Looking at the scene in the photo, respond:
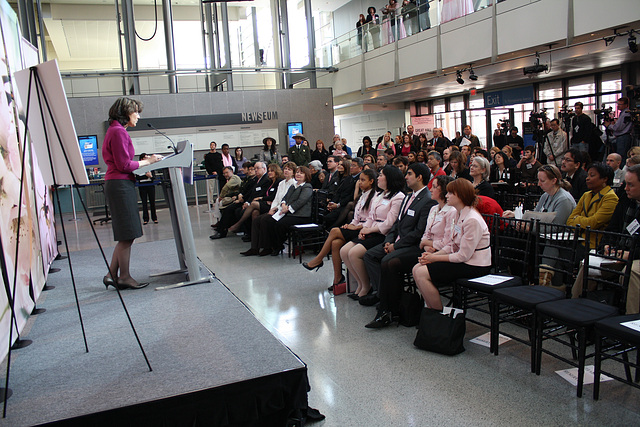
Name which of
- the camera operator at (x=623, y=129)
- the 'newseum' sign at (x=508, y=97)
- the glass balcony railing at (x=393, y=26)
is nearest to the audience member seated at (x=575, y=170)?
the camera operator at (x=623, y=129)

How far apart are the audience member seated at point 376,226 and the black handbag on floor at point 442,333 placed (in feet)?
3.82

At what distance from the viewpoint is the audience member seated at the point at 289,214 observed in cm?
667

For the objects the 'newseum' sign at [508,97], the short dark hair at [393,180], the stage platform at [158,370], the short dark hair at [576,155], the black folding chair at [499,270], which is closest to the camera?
the stage platform at [158,370]

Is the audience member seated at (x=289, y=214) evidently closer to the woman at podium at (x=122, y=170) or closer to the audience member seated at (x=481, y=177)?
the audience member seated at (x=481, y=177)

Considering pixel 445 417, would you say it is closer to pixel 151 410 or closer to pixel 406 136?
pixel 151 410

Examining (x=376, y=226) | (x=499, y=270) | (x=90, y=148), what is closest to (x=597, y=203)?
(x=499, y=270)

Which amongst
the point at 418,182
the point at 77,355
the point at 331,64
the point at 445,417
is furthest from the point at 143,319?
the point at 331,64

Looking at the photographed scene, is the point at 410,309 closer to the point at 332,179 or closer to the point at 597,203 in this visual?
the point at 597,203

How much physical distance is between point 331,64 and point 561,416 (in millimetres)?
15285

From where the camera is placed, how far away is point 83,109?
44.9ft

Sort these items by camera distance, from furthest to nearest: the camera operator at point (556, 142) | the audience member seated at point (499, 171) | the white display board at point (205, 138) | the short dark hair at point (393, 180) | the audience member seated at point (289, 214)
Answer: the white display board at point (205, 138) → the camera operator at point (556, 142) → the audience member seated at point (499, 171) → the audience member seated at point (289, 214) → the short dark hair at point (393, 180)

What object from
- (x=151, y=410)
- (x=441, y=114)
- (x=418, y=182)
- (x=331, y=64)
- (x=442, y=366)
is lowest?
(x=442, y=366)

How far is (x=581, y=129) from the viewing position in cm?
937

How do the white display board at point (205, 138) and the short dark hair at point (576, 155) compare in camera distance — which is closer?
the short dark hair at point (576, 155)
